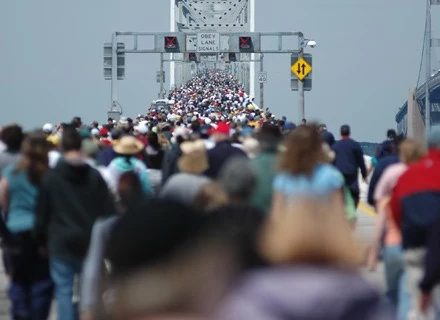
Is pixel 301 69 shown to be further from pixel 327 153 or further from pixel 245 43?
pixel 327 153

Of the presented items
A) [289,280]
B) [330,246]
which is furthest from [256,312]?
[330,246]

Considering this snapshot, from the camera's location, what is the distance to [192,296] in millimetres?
2383

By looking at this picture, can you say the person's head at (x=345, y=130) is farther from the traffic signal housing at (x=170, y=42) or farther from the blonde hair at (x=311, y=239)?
the traffic signal housing at (x=170, y=42)

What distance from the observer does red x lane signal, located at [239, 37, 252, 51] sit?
207ft

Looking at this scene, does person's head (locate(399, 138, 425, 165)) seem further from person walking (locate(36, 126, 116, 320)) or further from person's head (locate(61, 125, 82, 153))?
person's head (locate(61, 125, 82, 153))

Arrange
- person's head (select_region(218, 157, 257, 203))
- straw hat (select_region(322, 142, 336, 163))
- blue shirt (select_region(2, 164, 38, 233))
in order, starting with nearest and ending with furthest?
1. person's head (select_region(218, 157, 257, 203))
2. blue shirt (select_region(2, 164, 38, 233))
3. straw hat (select_region(322, 142, 336, 163))

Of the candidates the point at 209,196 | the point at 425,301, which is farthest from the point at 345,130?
the point at 209,196

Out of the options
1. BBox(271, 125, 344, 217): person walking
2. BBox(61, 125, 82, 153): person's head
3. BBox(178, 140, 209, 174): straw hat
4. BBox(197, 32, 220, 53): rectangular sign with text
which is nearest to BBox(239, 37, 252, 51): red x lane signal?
BBox(197, 32, 220, 53): rectangular sign with text

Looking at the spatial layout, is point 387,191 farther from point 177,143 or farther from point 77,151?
point 177,143

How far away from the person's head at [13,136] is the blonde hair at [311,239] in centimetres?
724

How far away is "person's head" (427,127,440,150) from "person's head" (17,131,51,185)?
2616 millimetres

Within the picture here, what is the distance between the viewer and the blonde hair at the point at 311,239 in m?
2.81

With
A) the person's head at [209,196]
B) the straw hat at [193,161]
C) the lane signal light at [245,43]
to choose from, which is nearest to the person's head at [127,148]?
the straw hat at [193,161]

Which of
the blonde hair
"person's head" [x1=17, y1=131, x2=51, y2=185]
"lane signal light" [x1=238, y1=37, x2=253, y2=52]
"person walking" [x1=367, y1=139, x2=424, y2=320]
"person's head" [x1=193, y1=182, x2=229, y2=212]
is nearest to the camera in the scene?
the blonde hair
